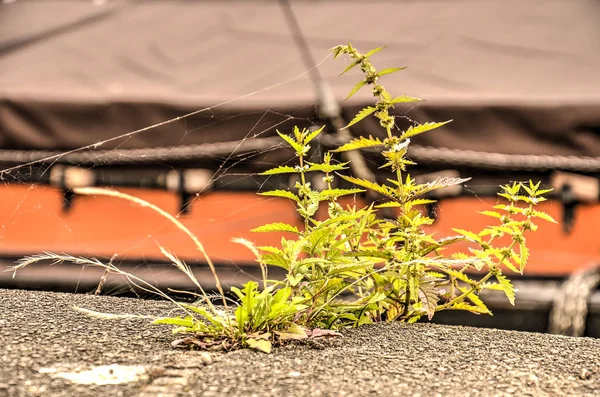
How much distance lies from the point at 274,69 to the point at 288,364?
249 centimetres

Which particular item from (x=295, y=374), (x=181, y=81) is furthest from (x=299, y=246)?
(x=181, y=81)

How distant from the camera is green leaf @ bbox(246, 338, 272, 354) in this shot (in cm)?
142

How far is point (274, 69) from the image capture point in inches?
145

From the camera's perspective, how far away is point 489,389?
1.29 meters

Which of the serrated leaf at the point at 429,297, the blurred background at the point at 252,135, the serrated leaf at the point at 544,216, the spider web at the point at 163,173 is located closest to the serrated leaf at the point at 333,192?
the serrated leaf at the point at 429,297

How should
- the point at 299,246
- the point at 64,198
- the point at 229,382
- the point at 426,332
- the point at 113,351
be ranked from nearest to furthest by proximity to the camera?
the point at 229,382 < the point at 113,351 < the point at 299,246 < the point at 426,332 < the point at 64,198

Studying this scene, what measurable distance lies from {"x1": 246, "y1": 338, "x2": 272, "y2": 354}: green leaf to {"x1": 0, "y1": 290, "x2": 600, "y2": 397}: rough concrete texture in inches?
0.6

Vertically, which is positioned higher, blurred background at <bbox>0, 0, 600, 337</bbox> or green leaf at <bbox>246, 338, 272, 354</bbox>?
blurred background at <bbox>0, 0, 600, 337</bbox>

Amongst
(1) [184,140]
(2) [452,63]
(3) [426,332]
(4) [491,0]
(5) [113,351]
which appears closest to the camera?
(5) [113,351]

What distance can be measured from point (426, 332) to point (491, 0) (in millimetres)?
2969

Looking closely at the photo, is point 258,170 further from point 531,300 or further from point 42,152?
point 531,300

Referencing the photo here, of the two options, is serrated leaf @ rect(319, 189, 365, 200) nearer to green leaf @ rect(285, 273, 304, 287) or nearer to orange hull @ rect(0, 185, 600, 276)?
green leaf @ rect(285, 273, 304, 287)

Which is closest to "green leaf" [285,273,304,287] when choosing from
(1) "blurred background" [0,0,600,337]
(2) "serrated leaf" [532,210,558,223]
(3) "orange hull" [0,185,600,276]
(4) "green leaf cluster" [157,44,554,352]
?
(4) "green leaf cluster" [157,44,554,352]

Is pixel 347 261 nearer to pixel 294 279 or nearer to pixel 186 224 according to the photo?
pixel 294 279
